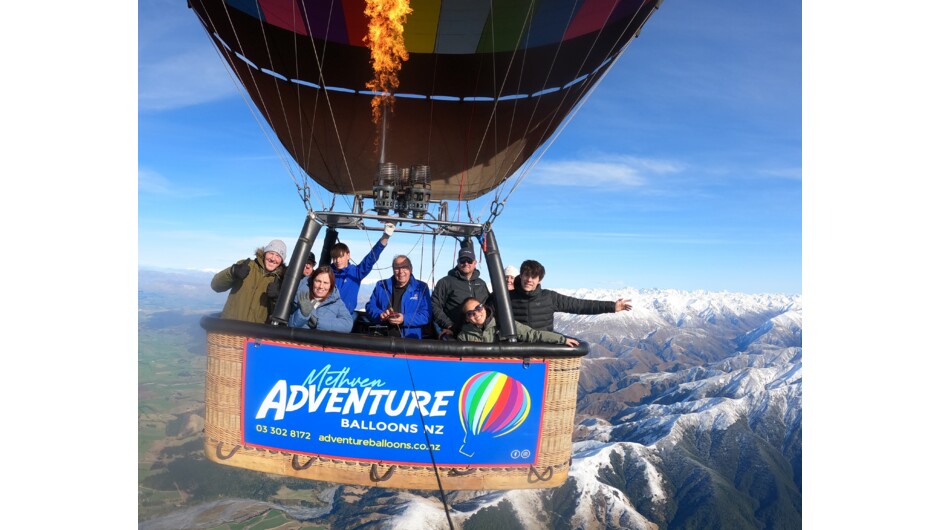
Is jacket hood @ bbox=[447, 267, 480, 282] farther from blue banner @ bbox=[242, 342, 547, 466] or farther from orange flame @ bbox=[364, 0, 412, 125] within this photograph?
orange flame @ bbox=[364, 0, 412, 125]

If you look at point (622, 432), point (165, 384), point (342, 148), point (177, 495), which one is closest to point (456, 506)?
point (177, 495)

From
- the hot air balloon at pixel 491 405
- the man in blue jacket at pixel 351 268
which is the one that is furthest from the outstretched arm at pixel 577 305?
the man in blue jacket at pixel 351 268

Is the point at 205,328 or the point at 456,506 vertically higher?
the point at 205,328

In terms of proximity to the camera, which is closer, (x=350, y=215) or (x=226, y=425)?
(x=226, y=425)

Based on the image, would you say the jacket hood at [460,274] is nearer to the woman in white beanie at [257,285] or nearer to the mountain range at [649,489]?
the woman in white beanie at [257,285]

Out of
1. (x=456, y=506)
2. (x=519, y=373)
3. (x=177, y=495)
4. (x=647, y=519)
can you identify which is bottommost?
(x=647, y=519)

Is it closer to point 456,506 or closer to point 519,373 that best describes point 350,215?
point 519,373

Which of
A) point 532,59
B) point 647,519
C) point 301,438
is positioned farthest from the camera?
point 647,519

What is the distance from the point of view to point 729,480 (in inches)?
5655

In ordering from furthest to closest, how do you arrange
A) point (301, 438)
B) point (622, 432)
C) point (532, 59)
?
point (622, 432), point (532, 59), point (301, 438)

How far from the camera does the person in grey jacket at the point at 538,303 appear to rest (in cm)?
462

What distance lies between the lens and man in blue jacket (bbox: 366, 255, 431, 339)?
14.7 ft

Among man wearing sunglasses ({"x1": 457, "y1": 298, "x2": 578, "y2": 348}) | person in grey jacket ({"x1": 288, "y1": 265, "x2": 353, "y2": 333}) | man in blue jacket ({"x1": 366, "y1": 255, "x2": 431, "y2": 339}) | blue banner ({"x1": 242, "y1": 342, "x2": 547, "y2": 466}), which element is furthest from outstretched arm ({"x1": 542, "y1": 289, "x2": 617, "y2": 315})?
person in grey jacket ({"x1": 288, "y1": 265, "x2": 353, "y2": 333})

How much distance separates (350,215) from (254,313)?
1.11 metres
